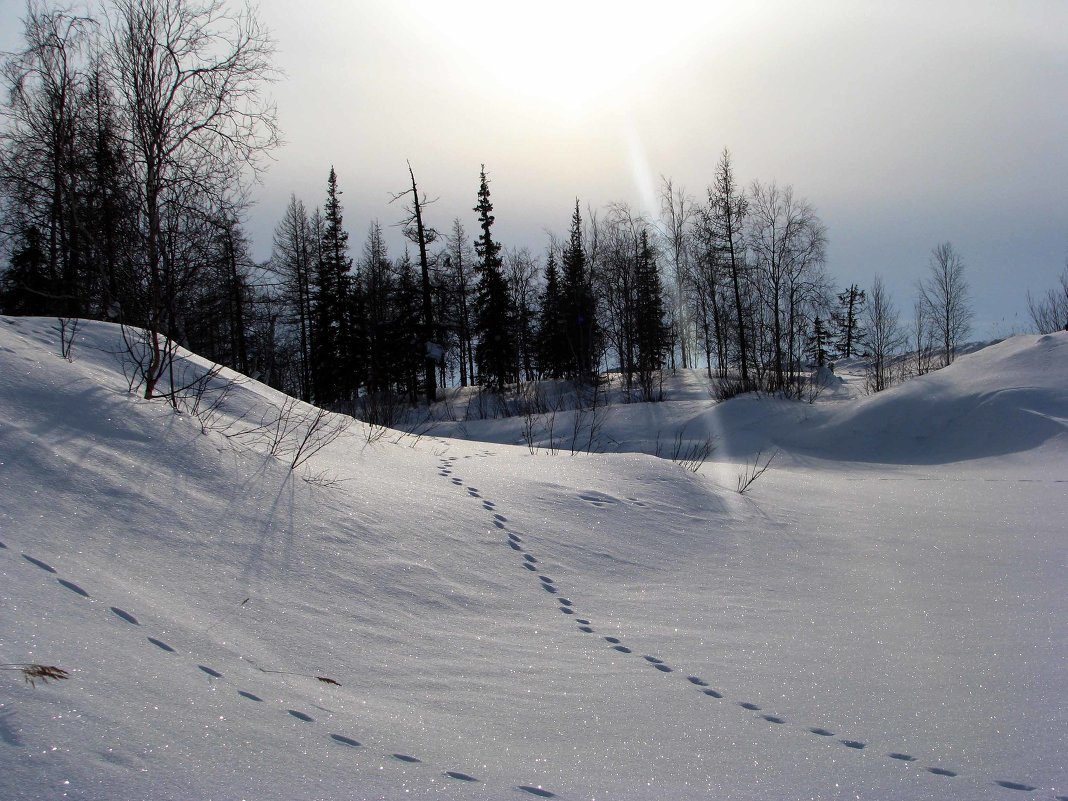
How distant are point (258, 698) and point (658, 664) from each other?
187cm

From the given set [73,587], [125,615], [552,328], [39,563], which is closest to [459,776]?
[125,615]

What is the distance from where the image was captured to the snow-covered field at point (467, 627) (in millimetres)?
2281

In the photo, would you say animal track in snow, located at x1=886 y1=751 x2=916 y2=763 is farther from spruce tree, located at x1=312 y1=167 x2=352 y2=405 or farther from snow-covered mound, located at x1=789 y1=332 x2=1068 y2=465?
spruce tree, located at x1=312 y1=167 x2=352 y2=405

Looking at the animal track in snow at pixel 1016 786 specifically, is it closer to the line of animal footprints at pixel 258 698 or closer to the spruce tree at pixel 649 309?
the line of animal footprints at pixel 258 698

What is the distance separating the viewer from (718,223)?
91.2 ft

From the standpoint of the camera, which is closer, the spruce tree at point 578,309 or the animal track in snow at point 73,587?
the animal track in snow at point 73,587

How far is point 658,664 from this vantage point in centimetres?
344

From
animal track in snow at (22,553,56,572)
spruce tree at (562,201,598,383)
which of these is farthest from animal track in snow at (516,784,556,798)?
spruce tree at (562,201,598,383)

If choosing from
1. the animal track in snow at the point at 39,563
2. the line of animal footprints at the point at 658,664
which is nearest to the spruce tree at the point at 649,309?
the line of animal footprints at the point at 658,664

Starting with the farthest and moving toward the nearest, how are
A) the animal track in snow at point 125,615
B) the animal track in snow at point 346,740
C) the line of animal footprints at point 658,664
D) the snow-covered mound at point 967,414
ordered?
the snow-covered mound at point 967,414, the animal track in snow at point 125,615, the line of animal footprints at point 658,664, the animal track in snow at point 346,740

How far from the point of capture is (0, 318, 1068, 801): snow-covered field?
89.8 inches

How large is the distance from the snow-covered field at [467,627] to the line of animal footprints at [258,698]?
0.5 inches

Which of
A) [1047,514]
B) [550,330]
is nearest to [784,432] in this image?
[1047,514]

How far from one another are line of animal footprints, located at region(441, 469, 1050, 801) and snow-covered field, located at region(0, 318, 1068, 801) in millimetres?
18
